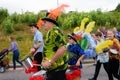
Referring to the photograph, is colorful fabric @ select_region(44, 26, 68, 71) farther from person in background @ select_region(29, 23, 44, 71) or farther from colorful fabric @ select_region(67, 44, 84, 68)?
person in background @ select_region(29, 23, 44, 71)

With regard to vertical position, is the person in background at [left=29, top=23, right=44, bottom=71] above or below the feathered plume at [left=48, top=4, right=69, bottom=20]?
below

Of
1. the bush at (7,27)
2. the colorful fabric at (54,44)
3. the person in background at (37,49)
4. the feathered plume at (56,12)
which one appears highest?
the feathered plume at (56,12)

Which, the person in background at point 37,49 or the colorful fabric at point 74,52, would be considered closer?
the colorful fabric at point 74,52

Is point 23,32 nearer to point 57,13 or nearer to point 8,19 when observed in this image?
point 8,19

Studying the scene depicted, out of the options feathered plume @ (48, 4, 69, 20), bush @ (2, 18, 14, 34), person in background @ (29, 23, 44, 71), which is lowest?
bush @ (2, 18, 14, 34)

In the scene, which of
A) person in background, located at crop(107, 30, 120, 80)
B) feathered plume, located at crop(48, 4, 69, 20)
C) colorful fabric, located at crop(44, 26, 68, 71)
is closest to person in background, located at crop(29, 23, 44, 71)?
person in background, located at crop(107, 30, 120, 80)

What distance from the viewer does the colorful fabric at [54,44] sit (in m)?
6.79

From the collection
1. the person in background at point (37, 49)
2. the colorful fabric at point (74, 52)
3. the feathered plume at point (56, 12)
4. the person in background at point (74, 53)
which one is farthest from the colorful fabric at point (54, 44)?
the person in background at point (37, 49)

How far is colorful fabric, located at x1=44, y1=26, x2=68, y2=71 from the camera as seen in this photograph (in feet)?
22.3

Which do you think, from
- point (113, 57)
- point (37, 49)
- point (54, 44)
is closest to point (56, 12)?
point (54, 44)

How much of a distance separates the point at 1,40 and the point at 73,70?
18.9 metres

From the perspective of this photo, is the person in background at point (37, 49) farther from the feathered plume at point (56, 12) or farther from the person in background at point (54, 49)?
the person in background at point (54, 49)

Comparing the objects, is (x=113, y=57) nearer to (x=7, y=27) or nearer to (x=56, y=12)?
(x=56, y=12)

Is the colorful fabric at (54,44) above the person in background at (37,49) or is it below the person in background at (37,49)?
above
